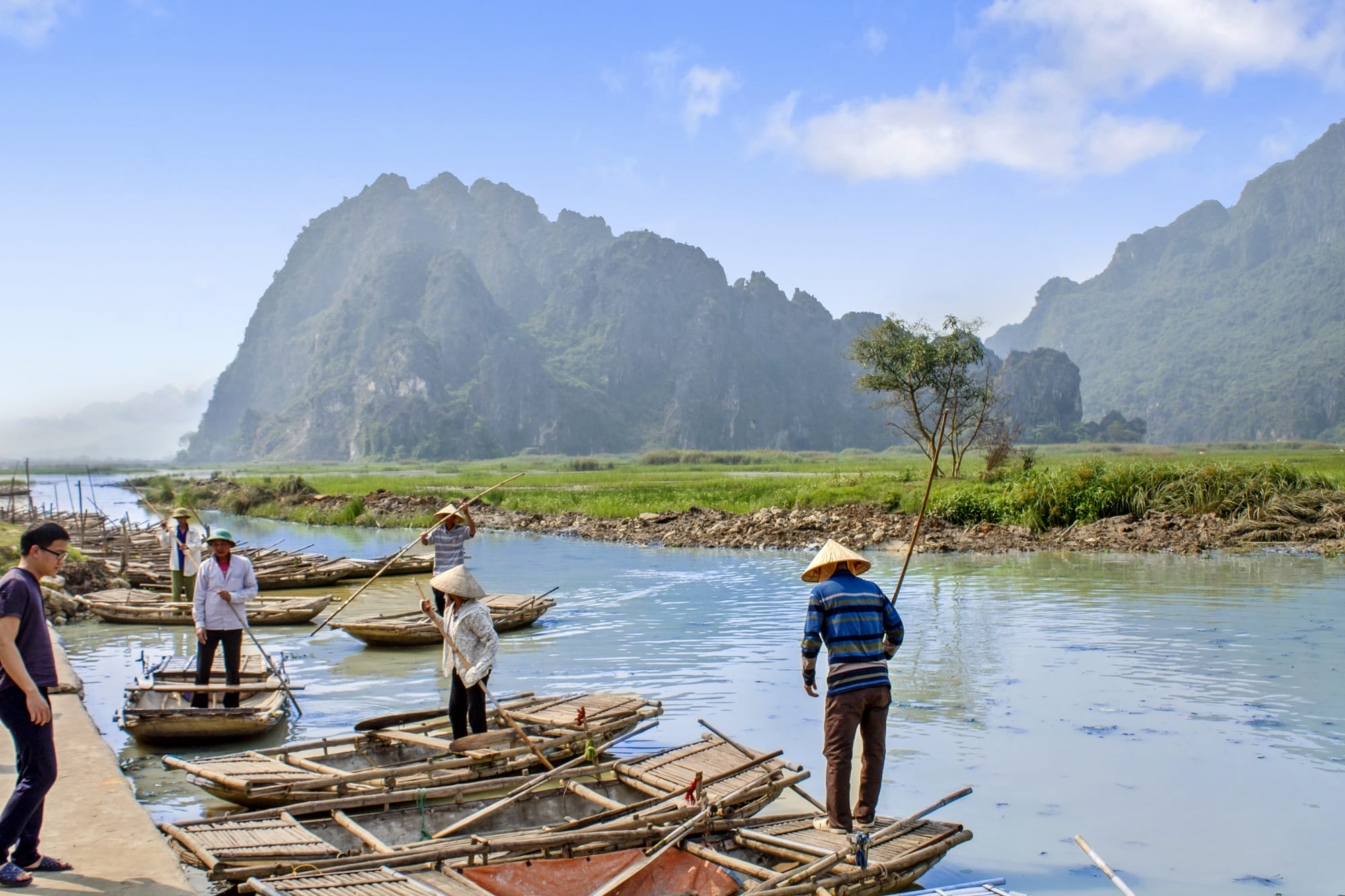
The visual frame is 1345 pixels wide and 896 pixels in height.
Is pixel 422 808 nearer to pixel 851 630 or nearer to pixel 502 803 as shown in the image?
pixel 502 803

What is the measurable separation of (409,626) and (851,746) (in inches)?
291

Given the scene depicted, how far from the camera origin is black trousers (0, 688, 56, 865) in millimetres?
4207

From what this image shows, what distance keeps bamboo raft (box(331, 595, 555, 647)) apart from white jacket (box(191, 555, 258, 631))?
295cm

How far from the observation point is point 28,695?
415 cm

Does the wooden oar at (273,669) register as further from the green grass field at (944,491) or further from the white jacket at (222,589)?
the green grass field at (944,491)

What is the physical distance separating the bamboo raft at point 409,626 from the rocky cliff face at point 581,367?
12618cm

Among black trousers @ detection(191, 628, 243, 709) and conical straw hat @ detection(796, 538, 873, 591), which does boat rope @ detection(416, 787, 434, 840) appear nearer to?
conical straw hat @ detection(796, 538, 873, 591)

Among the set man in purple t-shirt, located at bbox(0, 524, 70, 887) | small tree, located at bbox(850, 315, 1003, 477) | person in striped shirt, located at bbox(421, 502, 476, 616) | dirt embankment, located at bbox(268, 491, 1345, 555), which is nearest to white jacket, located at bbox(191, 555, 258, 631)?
person in striped shirt, located at bbox(421, 502, 476, 616)

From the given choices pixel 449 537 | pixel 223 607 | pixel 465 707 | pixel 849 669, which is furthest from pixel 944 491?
→ pixel 849 669

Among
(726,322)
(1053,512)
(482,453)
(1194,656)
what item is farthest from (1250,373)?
(1194,656)

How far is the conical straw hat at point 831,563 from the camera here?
17.5 ft

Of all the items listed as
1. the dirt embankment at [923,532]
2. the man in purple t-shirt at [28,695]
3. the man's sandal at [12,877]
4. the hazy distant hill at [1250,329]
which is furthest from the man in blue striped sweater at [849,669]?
the hazy distant hill at [1250,329]

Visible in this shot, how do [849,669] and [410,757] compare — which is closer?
[849,669]

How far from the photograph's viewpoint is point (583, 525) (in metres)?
29.5
